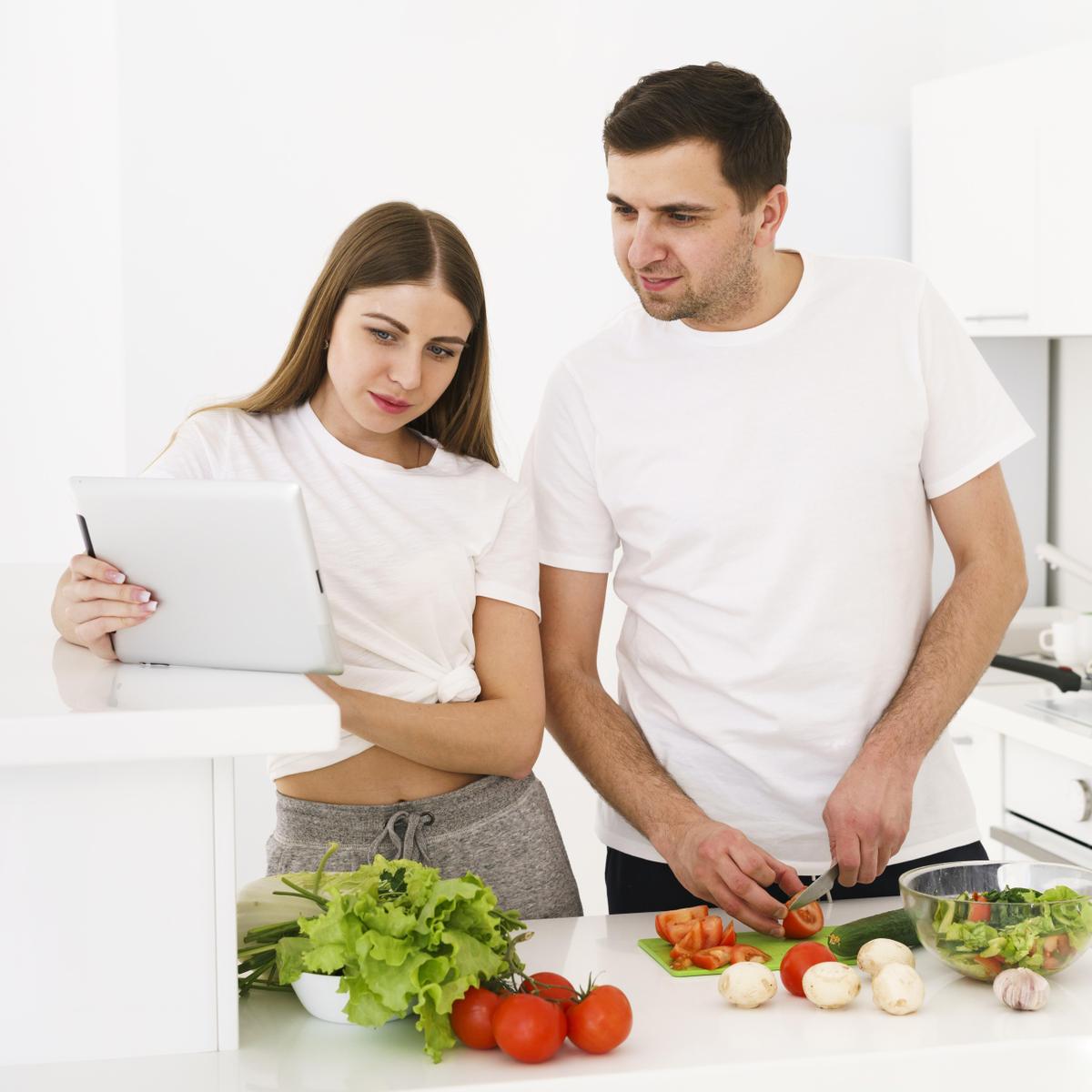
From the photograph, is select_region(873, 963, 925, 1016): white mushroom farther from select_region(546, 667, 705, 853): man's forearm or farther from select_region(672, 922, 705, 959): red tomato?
select_region(546, 667, 705, 853): man's forearm

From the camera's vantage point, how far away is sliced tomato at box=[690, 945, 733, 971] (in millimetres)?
1389

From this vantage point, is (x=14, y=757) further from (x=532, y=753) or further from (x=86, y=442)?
(x=86, y=442)

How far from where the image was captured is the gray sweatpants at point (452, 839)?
1629mm

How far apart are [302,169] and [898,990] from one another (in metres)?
2.83

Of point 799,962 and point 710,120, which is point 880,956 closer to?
point 799,962

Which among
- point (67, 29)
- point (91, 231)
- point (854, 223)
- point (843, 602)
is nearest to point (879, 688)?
point (843, 602)

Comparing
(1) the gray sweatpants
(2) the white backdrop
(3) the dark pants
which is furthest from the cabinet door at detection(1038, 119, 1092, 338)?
(1) the gray sweatpants

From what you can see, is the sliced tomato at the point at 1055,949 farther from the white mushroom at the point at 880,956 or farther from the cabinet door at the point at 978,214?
the cabinet door at the point at 978,214

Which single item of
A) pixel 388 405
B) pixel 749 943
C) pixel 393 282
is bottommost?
pixel 749 943

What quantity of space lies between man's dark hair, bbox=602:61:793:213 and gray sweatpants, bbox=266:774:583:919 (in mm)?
828

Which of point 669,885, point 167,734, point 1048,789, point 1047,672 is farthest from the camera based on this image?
point 1047,672

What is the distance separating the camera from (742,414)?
184cm

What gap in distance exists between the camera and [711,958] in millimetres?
1392

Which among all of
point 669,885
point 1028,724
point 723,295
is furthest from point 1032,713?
point 723,295
